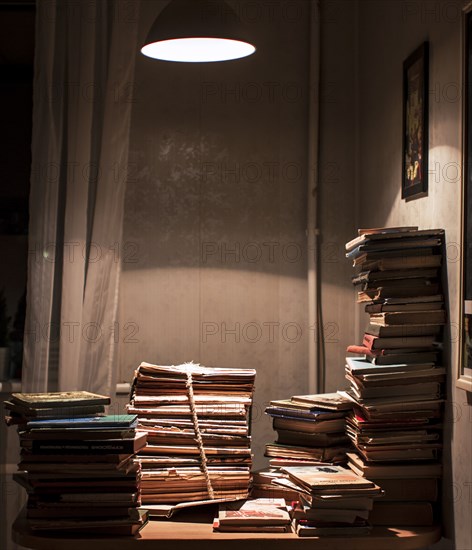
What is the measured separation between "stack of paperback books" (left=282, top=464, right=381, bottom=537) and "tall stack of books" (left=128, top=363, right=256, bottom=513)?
0.98ft

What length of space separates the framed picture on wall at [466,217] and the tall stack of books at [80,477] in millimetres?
950

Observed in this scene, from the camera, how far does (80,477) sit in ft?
7.89

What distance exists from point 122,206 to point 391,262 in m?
1.46

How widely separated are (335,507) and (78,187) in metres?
1.89

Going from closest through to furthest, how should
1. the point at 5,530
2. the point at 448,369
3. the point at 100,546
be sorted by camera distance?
the point at 100,546 → the point at 448,369 → the point at 5,530

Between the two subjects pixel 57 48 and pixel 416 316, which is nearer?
pixel 416 316

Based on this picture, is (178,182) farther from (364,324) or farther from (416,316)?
(416,316)

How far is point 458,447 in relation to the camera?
98.0 inches

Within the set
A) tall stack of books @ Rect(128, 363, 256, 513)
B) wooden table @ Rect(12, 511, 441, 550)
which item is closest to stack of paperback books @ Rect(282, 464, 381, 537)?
wooden table @ Rect(12, 511, 441, 550)

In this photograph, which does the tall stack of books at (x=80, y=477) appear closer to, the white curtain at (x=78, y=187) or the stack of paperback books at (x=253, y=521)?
the stack of paperback books at (x=253, y=521)

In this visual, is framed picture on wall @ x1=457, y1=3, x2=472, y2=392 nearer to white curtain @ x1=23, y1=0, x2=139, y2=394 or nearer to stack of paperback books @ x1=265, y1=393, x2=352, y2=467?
stack of paperback books @ x1=265, y1=393, x2=352, y2=467

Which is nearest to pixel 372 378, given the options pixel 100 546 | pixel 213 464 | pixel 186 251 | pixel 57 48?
pixel 213 464

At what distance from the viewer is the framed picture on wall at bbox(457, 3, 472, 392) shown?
2393 mm

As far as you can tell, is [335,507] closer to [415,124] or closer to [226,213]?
[415,124]
